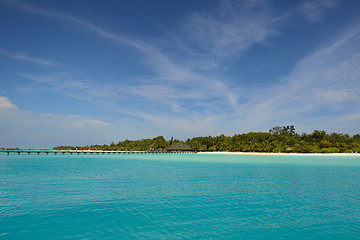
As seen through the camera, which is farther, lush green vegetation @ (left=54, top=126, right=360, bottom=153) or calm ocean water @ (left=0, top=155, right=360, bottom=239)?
lush green vegetation @ (left=54, top=126, right=360, bottom=153)

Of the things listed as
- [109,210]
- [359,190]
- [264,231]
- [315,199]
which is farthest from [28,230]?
[359,190]

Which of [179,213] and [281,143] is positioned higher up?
[281,143]

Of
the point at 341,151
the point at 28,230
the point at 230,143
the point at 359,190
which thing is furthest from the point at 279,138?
the point at 28,230

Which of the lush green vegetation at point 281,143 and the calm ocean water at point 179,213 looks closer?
the calm ocean water at point 179,213

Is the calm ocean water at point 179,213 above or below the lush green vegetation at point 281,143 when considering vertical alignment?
below

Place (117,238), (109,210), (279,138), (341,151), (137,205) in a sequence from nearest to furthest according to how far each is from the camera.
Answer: (117,238), (109,210), (137,205), (341,151), (279,138)

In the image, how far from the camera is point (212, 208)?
37.4 feet

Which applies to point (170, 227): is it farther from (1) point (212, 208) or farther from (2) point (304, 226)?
(2) point (304, 226)

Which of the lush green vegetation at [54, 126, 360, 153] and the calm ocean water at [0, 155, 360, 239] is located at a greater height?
the lush green vegetation at [54, 126, 360, 153]

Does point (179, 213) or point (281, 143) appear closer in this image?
point (179, 213)

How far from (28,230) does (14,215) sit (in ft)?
7.77

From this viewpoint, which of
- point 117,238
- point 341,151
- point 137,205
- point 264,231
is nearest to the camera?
point 117,238

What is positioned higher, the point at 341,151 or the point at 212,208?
the point at 341,151

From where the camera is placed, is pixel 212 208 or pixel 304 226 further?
pixel 212 208
